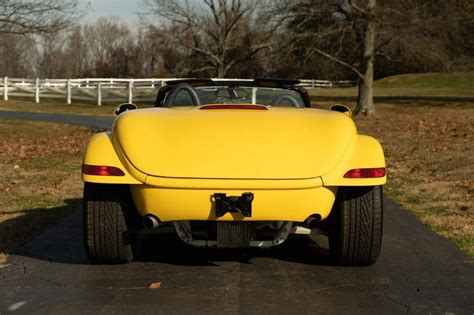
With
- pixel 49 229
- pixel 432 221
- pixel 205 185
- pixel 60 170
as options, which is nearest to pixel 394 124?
pixel 60 170

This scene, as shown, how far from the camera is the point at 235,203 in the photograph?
15.5 ft

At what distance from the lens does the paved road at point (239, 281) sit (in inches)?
172

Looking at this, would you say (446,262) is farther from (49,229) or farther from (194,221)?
(49,229)

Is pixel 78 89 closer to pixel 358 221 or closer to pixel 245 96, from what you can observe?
pixel 245 96

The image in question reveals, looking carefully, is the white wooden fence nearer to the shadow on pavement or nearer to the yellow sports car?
the shadow on pavement

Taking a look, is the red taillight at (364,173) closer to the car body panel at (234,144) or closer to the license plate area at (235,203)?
the car body panel at (234,144)

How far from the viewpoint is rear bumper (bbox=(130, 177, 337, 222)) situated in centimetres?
474

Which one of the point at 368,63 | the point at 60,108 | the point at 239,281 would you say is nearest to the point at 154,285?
the point at 239,281

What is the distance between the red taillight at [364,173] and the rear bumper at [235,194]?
205 mm

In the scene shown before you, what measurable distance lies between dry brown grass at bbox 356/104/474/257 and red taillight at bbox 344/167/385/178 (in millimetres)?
1480

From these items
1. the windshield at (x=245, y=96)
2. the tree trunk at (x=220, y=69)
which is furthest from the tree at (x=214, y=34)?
the windshield at (x=245, y=96)

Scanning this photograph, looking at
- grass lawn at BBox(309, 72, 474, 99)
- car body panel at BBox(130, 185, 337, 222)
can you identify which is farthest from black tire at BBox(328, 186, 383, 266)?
grass lawn at BBox(309, 72, 474, 99)

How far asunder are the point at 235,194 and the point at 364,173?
885 mm

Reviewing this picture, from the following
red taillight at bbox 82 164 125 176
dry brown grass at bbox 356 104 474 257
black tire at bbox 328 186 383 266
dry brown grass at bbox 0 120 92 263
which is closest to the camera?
red taillight at bbox 82 164 125 176
